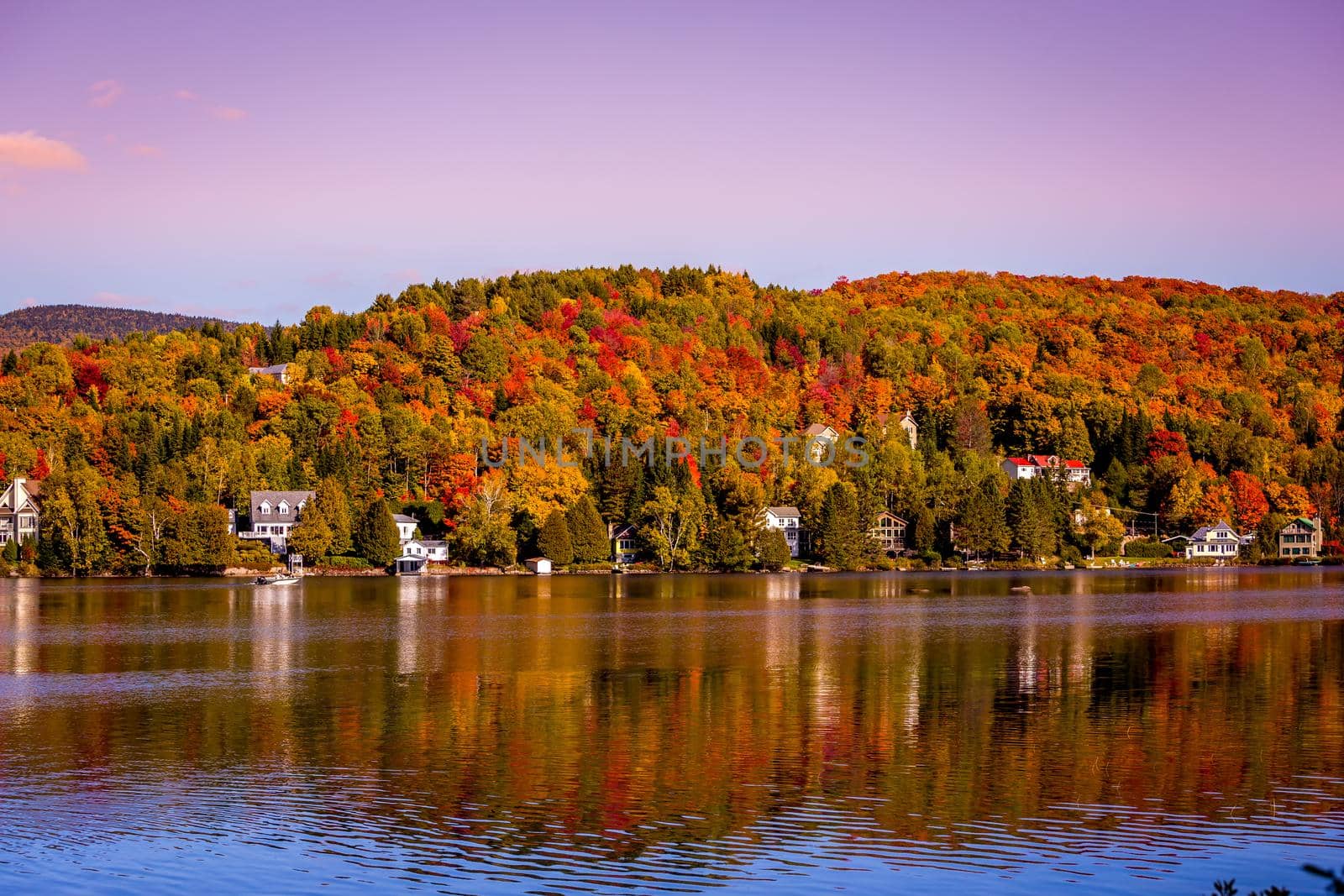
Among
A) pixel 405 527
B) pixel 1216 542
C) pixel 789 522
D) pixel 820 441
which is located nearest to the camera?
pixel 405 527

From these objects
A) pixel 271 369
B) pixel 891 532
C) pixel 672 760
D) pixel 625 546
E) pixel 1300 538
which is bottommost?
pixel 672 760

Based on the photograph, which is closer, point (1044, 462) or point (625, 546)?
point (625, 546)

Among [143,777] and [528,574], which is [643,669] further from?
[528,574]

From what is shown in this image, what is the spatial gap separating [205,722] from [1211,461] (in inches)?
5266

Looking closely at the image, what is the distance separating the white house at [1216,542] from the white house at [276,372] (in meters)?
89.6

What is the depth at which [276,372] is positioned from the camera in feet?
467

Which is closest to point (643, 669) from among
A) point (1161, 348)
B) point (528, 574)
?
point (528, 574)

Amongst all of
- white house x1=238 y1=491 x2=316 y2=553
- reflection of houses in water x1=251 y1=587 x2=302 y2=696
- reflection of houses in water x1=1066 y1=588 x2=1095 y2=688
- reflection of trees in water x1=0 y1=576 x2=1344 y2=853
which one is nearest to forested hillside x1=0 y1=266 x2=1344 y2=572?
white house x1=238 y1=491 x2=316 y2=553

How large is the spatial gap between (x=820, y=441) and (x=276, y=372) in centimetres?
5645

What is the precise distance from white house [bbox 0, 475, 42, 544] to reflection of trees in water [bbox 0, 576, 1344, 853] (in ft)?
193

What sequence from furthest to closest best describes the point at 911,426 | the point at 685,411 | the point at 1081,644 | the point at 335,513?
the point at 911,426 → the point at 685,411 → the point at 335,513 → the point at 1081,644

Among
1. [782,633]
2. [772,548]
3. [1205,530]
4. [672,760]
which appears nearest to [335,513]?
[772,548]

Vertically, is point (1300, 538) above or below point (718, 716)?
above

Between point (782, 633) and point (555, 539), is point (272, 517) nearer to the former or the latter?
point (555, 539)
